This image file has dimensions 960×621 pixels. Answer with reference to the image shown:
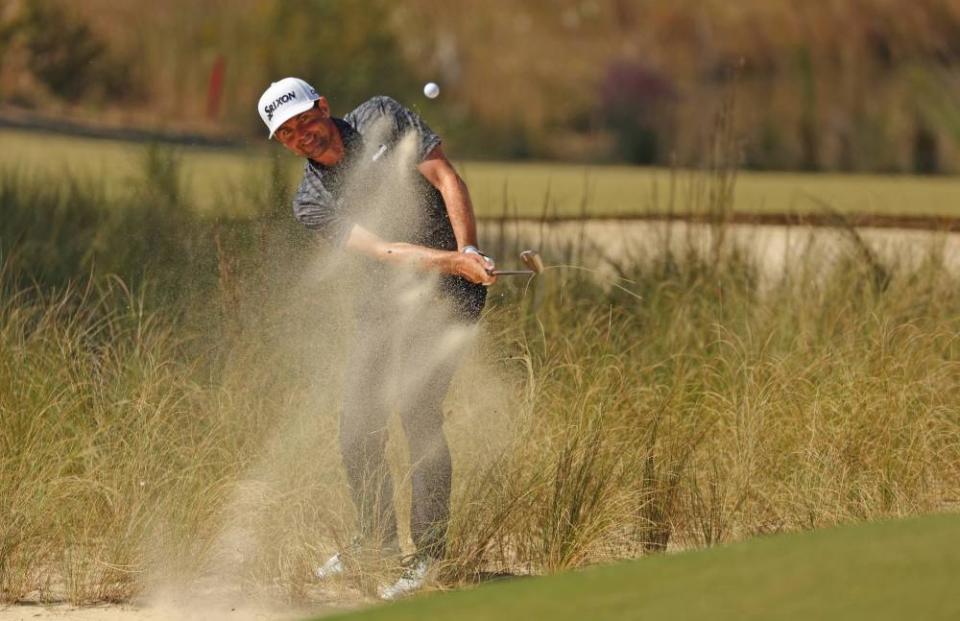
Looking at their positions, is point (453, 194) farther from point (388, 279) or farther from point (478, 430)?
point (478, 430)

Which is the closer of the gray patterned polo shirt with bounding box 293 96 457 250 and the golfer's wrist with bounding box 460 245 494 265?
the golfer's wrist with bounding box 460 245 494 265

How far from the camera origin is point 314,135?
526cm

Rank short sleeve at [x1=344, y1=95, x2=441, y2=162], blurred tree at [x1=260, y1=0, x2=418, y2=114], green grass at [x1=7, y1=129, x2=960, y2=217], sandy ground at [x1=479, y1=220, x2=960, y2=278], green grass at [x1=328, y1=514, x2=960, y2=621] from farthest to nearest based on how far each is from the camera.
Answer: blurred tree at [x1=260, y1=0, x2=418, y2=114]
green grass at [x1=7, y1=129, x2=960, y2=217]
sandy ground at [x1=479, y1=220, x2=960, y2=278]
short sleeve at [x1=344, y1=95, x2=441, y2=162]
green grass at [x1=328, y1=514, x2=960, y2=621]

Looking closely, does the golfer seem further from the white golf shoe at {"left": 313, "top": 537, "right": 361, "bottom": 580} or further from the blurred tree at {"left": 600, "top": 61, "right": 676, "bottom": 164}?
the blurred tree at {"left": 600, "top": 61, "right": 676, "bottom": 164}

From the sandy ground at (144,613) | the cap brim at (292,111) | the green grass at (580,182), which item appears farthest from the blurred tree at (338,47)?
the sandy ground at (144,613)

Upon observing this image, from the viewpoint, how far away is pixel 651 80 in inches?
911

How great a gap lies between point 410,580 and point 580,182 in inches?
471

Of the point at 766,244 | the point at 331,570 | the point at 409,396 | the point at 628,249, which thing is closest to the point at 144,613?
the point at 331,570

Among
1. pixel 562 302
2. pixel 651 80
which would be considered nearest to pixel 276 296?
pixel 562 302

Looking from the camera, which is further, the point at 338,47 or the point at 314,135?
the point at 338,47

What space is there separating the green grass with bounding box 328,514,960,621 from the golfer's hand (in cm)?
111

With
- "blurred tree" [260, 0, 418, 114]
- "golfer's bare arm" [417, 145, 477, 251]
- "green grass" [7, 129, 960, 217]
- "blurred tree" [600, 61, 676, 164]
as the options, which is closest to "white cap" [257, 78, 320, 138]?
"golfer's bare arm" [417, 145, 477, 251]

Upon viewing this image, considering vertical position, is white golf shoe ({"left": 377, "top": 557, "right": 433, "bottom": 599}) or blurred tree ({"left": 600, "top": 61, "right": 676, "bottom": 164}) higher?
blurred tree ({"left": 600, "top": 61, "right": 676, "bottom": 164})

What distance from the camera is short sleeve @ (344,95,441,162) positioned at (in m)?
5.25
